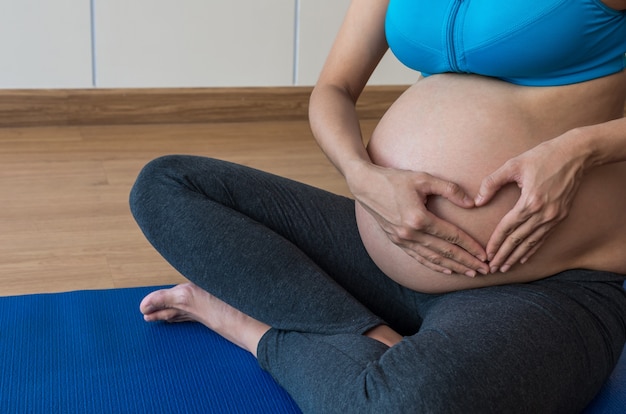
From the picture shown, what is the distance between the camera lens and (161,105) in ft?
10.1

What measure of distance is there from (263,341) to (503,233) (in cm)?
41

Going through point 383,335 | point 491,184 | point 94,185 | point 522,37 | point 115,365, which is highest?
point 522,37

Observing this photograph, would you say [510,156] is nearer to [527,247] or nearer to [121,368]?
[527,247]

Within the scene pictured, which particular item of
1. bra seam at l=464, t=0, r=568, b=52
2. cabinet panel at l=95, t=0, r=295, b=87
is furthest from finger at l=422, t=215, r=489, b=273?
cabinet panel at l=95, t=0, r=295, b=87

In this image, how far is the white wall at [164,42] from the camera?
9.26 feet

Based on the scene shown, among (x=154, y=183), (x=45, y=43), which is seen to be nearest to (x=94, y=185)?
(x=45, y=43)

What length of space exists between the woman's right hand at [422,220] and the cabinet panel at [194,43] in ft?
6.62

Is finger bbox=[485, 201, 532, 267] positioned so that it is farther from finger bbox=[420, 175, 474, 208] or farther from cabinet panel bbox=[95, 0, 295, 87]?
cabinet panel bbox=[95, 0, 295, 87]

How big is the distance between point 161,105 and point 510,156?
2149 mm

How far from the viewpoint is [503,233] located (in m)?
1.07

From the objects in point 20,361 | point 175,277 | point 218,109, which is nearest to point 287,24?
point 218,109

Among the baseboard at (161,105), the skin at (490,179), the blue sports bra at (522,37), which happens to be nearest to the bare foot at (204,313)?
the skin at (490,179)

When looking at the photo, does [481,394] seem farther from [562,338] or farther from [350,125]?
[350,125]

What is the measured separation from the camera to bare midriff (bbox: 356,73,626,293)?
1.11m
